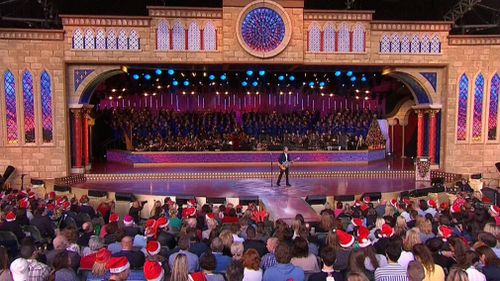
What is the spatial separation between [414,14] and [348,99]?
5.77 meters

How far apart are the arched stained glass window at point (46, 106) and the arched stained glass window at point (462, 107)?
637 inches

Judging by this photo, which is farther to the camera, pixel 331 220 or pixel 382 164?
pixel 382 164

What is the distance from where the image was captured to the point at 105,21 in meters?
17.2

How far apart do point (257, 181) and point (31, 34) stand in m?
10.00

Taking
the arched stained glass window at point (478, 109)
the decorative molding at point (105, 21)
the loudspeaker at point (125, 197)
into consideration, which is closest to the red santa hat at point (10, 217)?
the loudspeaker at point (125, 197)

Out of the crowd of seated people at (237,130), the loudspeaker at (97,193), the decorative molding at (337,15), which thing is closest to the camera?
the loudspeaker at (97,193)

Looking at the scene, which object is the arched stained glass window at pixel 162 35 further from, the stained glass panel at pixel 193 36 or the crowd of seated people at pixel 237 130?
the crowd of seated people at pixel 237 130

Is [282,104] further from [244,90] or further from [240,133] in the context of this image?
[240,133]

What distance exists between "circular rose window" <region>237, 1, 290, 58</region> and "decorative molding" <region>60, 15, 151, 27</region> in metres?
3.73

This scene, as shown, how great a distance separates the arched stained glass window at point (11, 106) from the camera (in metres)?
16.9

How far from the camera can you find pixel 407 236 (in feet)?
19.3

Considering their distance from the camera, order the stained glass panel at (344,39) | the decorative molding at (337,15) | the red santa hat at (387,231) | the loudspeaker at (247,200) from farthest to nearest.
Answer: the stained glass panel at (344,39) < the decorative molding at (337,15) < the loudspeaker at (247,200) < the red santa hat at (387,231)

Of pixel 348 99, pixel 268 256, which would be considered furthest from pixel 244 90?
pixel 268 256

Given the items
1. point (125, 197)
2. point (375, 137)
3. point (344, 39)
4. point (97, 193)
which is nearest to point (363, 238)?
point (125, 197)
